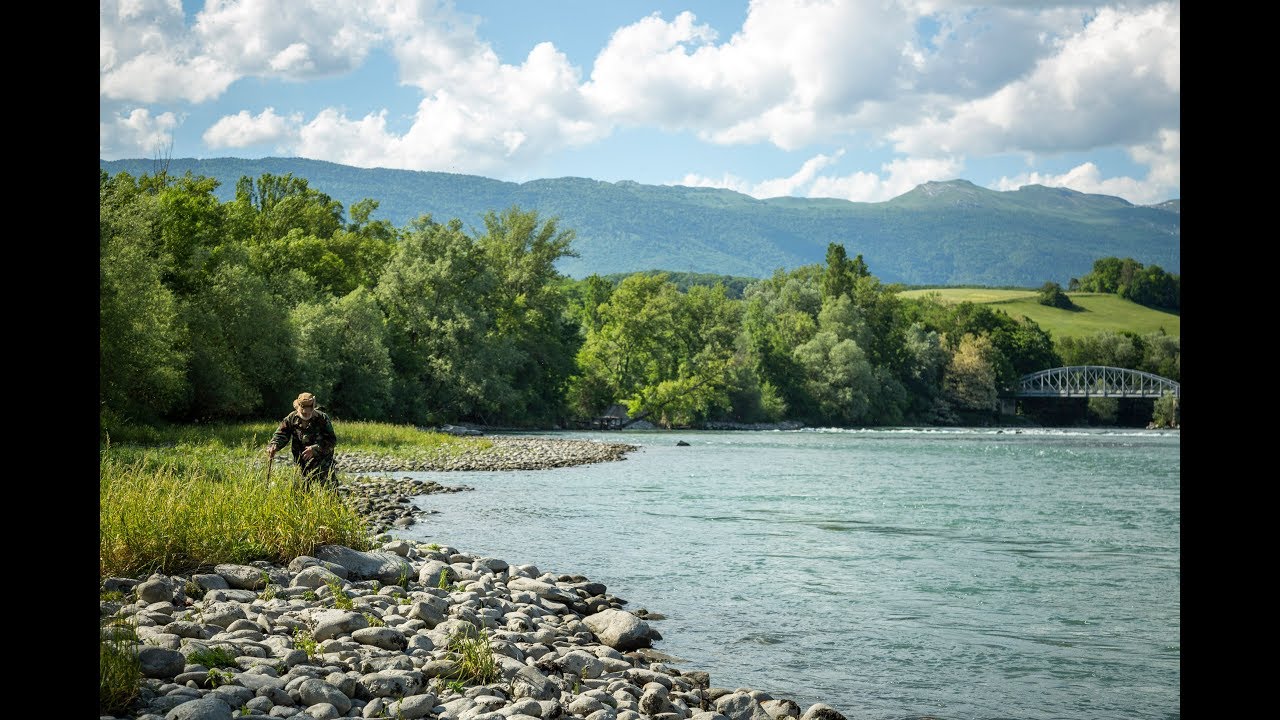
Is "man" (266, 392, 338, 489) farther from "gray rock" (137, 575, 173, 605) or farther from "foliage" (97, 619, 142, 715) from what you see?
"foliage" (97, 619, 142, 715)

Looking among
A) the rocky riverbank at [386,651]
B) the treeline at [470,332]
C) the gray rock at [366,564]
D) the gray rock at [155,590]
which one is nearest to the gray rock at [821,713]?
the rocky riverbank at [386,651]

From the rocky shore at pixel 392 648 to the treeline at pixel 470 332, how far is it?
71.5 ft

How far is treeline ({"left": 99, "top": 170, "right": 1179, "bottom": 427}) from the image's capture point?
37.4 meters

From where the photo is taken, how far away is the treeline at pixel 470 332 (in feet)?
123

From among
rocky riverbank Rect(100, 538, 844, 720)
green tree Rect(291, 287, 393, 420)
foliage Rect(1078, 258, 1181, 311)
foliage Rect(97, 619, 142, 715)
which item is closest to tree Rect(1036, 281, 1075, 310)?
foliage Rect(1078, 258, 1181, 311)

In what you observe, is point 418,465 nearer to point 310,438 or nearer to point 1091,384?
point 310,438

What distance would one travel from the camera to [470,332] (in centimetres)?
6406

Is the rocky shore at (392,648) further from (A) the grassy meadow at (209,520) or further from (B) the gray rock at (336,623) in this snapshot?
(A) the grassy meadow at (209,520)

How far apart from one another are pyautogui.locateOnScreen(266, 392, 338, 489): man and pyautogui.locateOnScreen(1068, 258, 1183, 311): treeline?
113 m

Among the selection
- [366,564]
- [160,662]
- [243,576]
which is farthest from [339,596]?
[160,662]

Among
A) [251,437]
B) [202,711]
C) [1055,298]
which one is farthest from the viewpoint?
[1055,298]

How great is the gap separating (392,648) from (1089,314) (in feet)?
457
